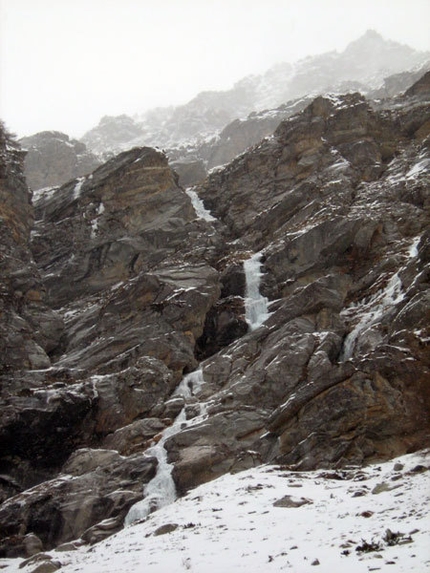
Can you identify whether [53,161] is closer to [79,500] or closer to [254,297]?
[254,297]

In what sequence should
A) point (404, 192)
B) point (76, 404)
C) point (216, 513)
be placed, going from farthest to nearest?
point (404, 192)
point (76, 404)
point (216, 513)

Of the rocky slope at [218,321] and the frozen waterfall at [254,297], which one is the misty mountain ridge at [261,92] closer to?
the rocky slope at [218,321]

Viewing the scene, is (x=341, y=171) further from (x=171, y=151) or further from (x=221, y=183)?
(x=171, y=151)

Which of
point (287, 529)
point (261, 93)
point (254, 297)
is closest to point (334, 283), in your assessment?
point (254, 297)

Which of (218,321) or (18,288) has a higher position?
(18,288)

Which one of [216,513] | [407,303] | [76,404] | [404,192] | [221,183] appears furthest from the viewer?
[221,183]

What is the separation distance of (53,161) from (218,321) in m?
57.6

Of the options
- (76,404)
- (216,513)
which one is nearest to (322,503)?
(216,513)

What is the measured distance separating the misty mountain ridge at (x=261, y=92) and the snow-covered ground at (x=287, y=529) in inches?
4100

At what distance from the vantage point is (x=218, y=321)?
123ft

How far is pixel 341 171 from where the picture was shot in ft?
157

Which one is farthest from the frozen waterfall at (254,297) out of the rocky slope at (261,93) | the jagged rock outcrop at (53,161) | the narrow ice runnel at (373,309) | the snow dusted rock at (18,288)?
the rocky slope at (261,93)

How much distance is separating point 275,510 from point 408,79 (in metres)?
87.5

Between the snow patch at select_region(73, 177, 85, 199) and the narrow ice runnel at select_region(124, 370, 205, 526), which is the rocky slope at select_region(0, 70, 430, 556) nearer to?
the narrow ice runnel at select_region(124, 370, 205, 526)
